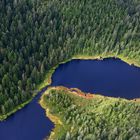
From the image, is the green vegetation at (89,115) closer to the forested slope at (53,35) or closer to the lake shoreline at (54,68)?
the lake shoreline at (54,68)

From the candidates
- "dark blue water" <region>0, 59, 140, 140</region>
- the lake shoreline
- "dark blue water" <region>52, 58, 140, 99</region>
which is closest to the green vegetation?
"dark blue water" <region>0, 59, 140, 140</region>

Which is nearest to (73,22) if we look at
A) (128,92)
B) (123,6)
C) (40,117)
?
(123,6)

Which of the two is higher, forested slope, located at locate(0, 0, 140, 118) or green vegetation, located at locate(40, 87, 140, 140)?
forested slope, located at locate(0, 0, 140, 118)

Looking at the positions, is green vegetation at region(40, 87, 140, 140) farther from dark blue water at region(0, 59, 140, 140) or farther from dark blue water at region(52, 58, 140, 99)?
dark blue water at region(52, 58, 140, 99)

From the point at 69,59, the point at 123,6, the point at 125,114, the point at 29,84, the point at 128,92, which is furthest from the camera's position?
the point at 123,6

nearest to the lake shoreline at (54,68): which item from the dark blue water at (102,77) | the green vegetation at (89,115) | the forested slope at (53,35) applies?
the forested slope at (53,35)

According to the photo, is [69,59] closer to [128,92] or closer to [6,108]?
[128,92]
